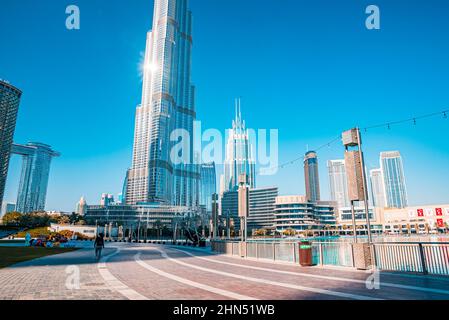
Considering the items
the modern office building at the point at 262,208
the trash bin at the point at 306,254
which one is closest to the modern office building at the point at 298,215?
the modern office building at the point at 262,208

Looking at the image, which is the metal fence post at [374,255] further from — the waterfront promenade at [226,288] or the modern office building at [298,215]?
the modern office building at [298,215]

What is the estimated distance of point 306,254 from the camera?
14.6 m

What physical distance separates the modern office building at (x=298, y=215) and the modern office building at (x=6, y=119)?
138498mm

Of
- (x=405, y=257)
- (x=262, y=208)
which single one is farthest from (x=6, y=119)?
(x=405, y=257)

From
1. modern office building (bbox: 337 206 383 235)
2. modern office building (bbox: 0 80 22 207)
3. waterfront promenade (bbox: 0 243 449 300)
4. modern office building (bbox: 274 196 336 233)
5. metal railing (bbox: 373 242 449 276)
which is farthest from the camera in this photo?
modern office building (bbox: 337 206 383 235)

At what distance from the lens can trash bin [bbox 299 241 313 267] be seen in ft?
47.7

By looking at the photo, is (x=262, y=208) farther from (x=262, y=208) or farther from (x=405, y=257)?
(x=405, y=257)

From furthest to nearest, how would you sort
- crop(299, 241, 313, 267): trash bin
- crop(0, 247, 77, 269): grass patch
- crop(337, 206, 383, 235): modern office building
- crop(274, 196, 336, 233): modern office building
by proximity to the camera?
crop(337, 206, 383, 235): modern office building < crop(274, 196, 336, 233): modern office building < crop(0, 247, 77, 269): grass patch < crop(299, 241, 313, 267): trash bin

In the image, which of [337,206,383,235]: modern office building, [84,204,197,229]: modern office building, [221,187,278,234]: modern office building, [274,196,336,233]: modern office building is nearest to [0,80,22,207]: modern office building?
[84,204,197,229]: modern office building

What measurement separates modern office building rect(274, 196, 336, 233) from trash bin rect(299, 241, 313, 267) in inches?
5183

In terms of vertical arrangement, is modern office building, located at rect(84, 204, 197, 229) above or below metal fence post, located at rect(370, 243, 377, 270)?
above

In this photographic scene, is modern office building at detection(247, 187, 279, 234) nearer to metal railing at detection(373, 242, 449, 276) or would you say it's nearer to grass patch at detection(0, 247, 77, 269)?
grass patch at detection(0, 247, 77, 269)
